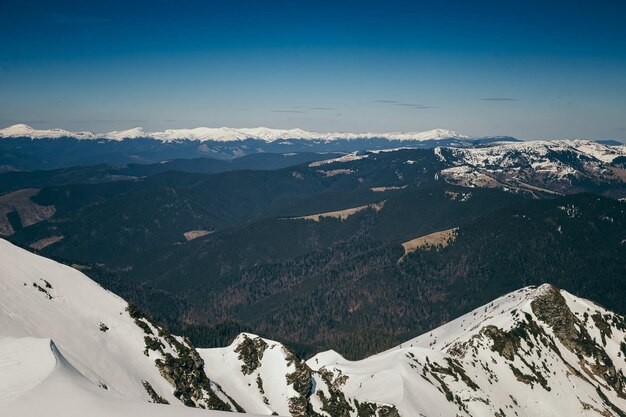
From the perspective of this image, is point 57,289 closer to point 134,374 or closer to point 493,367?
point 134,374

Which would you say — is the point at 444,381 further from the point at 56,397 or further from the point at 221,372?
the point at 56,397

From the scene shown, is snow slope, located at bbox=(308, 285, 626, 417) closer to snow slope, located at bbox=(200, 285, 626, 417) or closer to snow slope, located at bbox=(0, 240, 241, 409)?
snow slope, located at bbox=(200, 285, 626, 417)

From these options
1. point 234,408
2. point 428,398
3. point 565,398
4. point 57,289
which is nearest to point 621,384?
point 565,398

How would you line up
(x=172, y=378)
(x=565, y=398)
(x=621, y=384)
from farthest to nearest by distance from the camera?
(x=621, y=384) → (x=565, y=398) → (x=172, y=378)

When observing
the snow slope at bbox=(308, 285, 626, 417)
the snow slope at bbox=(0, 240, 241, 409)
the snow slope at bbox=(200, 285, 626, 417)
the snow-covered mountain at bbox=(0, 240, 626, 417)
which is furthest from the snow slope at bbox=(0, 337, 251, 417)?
the snow slope at bbox=(308, 285, 626, 417)

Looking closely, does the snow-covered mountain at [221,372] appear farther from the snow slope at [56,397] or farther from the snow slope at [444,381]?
the snow slope at [444,381]

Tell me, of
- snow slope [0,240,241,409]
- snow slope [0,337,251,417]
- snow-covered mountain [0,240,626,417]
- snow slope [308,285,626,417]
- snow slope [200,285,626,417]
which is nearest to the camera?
snow slope [0,337,251,417]

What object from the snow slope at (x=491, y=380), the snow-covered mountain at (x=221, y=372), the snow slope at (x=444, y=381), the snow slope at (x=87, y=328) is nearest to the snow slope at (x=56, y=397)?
the snow-covered mountain at (x=221, y=372)

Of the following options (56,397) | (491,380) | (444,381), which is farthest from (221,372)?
(56,397)
